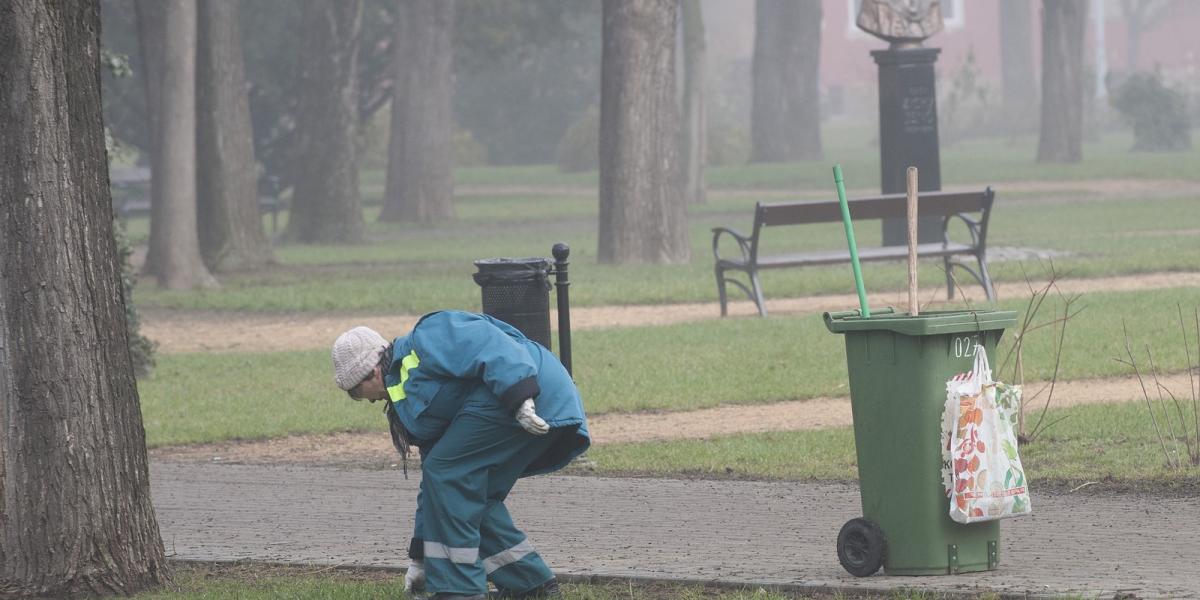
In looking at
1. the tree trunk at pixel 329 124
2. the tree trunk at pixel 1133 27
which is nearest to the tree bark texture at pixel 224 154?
the tree trunk at pixel 329 124

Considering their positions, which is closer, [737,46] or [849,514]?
[849,514]

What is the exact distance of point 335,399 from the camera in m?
12.3

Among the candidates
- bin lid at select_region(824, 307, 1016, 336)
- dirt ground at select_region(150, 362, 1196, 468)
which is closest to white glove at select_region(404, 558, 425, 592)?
bin lid at select_region(824, 307, 1016, 336)

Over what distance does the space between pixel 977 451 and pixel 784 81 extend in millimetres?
43584

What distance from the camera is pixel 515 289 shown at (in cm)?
872

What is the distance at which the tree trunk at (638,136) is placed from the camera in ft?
72.6

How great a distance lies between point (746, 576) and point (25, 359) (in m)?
2.54

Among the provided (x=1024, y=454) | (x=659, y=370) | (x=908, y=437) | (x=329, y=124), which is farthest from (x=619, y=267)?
(x=908, y=437)

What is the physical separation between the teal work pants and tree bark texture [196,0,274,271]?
58.2 feet

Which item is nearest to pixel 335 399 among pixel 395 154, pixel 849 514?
pixel 849 514

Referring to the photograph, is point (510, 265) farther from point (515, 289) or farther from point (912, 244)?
point (912, 244)

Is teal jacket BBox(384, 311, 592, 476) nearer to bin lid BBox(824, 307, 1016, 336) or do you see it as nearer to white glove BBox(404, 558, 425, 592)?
white glove BBox(404, 558, 425, 592)

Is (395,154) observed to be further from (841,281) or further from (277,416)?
(277,416)

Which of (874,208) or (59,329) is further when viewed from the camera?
(874,208)
